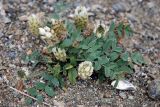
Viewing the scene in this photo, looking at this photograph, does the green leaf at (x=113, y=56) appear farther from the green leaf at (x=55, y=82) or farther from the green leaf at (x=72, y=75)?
the green leaf at (x=55, y=82)

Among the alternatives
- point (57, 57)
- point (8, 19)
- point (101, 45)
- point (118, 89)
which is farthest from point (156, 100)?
point (8, 19)

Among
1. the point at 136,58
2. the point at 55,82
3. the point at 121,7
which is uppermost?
the point at 121,7

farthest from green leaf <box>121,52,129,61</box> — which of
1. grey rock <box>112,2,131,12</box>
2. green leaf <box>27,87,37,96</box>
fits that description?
grey rock <box>112,2,131,12</box>

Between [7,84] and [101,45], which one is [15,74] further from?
[101,45]

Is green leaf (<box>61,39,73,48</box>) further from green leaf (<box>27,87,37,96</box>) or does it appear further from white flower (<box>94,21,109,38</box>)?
green leaf (<box>27,87,37,96</box>)

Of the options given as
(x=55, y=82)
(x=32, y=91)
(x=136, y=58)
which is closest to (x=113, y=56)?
(x=136, y=58)

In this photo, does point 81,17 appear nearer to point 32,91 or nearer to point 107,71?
point 107,71
